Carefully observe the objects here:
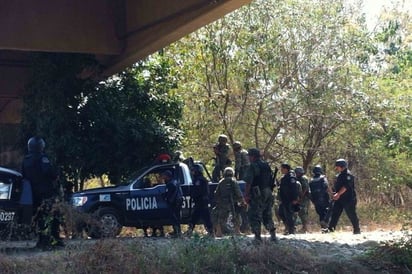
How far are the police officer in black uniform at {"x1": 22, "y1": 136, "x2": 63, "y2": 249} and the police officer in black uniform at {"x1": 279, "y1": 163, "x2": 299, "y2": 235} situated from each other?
6.37 m

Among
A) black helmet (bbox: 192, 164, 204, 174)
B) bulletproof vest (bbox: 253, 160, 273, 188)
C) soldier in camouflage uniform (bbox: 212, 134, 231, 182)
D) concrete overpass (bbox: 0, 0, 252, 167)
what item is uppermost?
concrete overpass (bbox: 0, 0, 252, 167)

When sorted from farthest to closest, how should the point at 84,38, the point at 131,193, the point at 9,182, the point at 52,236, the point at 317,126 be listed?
the point at 317,126 → the point at 84,38 → the point at 131,193 → the point at 9,182 → the point at 52,236

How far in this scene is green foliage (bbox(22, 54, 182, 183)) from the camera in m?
19.7

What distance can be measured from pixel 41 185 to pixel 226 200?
4.56 meters

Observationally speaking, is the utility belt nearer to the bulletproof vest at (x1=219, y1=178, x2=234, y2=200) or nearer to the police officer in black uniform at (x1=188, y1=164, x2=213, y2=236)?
the bulletproof vest at (x1=219, y1=178, x2=234, y2=200)

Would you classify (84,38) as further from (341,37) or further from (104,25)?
(341,37)

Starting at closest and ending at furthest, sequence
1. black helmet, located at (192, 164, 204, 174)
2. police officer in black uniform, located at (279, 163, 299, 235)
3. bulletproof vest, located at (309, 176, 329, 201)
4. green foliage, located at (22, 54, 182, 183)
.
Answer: black helmet, located at (192, 164, 204, 174) → police officer in black uniform, located at (279, 163, 299, 235) → bulletproof vest, located at (309, 176, 329, 201) → green foliage, located at (22, 54, 182, 183)

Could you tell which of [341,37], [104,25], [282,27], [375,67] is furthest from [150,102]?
[375,67]

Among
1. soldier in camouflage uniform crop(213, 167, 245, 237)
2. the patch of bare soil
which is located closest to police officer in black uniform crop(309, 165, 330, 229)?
soldier in camouflage uniform crop(213, 167, 245, 237)

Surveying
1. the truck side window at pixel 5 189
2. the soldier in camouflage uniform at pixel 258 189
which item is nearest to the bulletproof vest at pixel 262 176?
the soldier in camouflage uniform at pixel 258 189

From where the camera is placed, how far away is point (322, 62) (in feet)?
81.0

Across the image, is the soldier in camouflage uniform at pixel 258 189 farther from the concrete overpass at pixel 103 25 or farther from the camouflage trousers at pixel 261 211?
the concrete overpass at pixel 103 25

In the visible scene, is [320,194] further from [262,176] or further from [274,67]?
[274,67]

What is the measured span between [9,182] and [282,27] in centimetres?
1269
